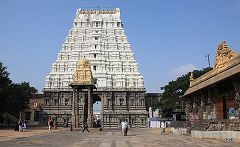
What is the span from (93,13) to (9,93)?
36.5 meters

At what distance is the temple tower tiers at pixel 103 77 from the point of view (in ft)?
240

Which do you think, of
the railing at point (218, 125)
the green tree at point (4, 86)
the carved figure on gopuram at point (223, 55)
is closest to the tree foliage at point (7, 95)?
the green tree at point (4, 86)

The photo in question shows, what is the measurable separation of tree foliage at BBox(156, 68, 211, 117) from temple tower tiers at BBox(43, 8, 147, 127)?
483cm

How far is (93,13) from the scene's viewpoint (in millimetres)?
83812

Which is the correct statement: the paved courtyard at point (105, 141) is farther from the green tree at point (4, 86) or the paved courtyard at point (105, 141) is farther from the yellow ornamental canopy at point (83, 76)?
the green tree at point (4, 86)

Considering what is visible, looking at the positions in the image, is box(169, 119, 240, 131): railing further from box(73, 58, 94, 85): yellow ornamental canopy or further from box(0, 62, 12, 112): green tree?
box(0, 62, 12, 112): green tree

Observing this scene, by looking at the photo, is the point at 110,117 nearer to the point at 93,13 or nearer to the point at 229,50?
the point at 93,13

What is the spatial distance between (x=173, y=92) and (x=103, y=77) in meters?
16.3

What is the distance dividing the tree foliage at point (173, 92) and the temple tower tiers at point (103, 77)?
4.83m

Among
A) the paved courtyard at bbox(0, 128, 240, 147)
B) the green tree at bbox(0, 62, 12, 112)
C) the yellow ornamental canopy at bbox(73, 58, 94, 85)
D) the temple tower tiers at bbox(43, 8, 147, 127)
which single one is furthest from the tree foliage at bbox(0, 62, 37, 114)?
the paved courtyard at bbox(0, 128, 240, 147)

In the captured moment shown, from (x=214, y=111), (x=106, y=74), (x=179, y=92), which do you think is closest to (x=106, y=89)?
(x=106, y=74)

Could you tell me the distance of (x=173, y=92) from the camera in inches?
2881

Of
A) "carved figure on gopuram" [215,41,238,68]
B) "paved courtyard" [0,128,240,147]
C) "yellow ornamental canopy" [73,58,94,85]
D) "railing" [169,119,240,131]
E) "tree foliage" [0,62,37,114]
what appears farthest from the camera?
"tree foliage" [0,62,37,114]

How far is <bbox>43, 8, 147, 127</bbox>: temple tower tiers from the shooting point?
7306 centimetres
